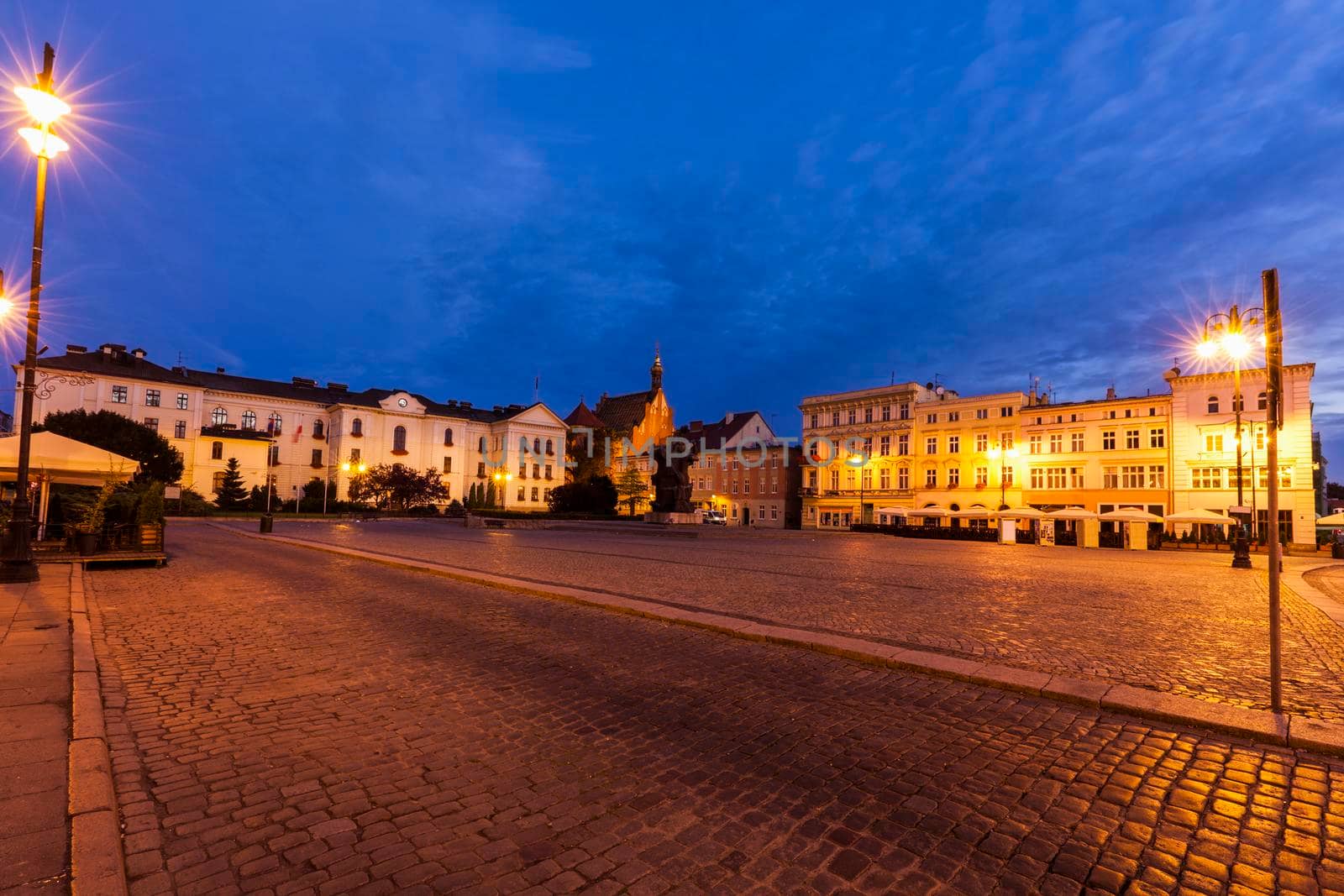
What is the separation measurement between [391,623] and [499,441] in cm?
6948

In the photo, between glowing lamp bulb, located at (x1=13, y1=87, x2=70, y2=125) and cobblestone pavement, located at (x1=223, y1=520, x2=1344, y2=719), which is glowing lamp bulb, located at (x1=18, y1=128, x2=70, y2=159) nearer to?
glowing lamp bulb, located at (x1=13, y1=87, x2=70, y2=125)

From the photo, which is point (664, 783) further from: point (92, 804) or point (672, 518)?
point (672, 518)

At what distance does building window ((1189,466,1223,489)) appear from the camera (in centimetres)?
4394

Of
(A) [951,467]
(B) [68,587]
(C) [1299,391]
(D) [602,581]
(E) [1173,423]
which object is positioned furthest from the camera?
(A) [951,467]

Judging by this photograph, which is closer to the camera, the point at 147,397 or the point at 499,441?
the point at 147,397

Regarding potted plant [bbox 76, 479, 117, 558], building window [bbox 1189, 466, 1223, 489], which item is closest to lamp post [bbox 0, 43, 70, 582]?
potted plant [bbox 76, 479, 117, 558]

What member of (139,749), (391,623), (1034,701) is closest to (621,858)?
(139,749)

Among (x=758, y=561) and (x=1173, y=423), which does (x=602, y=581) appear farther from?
(x=1173, y=423)

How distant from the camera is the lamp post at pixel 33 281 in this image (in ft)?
35.9

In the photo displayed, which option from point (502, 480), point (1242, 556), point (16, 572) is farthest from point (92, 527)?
point (502, 480)

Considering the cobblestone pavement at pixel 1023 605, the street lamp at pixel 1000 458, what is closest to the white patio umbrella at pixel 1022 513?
the street lamp at pixel 1000 458

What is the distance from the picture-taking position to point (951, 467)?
55938 mm

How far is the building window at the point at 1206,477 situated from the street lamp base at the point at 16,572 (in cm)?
5841

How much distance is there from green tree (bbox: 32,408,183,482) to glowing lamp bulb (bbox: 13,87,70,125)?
45.7 metres
